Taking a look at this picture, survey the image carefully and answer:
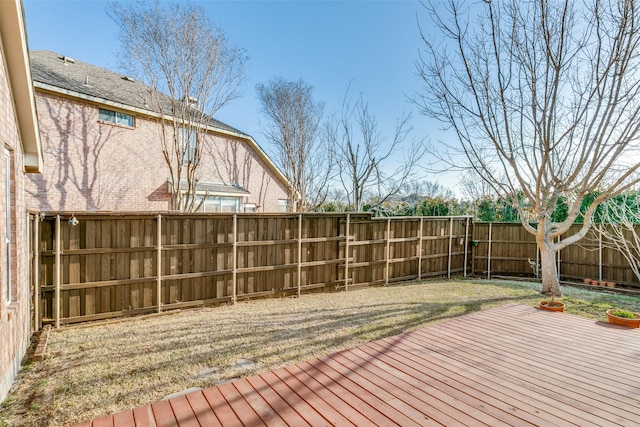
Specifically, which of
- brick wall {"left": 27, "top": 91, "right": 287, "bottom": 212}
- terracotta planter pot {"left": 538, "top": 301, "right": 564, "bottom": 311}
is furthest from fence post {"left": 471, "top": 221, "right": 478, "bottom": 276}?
brick wall {"left": 27, "top": 91, "right": 287, "bottom": 212}

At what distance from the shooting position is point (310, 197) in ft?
59.1

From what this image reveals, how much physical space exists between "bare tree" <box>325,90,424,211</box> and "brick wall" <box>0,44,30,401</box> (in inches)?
443

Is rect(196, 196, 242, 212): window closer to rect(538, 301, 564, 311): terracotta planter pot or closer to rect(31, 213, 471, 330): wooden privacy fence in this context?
rect(31, 213, 471, 330): wooden privacy fence

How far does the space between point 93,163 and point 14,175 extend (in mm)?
7900

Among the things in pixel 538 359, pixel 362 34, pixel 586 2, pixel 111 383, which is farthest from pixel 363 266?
pixel 362 34

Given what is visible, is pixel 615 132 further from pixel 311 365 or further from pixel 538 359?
pixel 311 365

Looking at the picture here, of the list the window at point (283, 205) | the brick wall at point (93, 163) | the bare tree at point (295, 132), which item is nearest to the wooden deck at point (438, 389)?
the brick wall at point (93, 163)

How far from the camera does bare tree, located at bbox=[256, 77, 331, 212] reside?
1658cm

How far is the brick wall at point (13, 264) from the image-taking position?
2.87m

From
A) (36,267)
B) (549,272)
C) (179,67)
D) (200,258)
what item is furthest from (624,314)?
(179,67)

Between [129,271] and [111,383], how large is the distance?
2.71 m

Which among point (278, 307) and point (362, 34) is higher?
point (362, 34)

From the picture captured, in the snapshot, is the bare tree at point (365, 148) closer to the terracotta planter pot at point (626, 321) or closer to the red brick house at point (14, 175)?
the terracotta planter pot at point (626, 321)

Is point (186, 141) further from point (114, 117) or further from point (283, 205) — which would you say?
point (283, 205)
